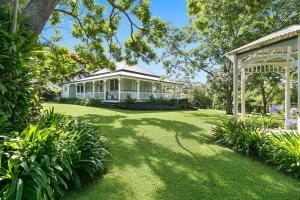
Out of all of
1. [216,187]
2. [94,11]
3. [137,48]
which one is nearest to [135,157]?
[216,187]

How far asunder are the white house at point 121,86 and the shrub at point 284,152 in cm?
1728

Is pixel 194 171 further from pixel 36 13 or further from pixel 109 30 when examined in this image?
pixel 109 30

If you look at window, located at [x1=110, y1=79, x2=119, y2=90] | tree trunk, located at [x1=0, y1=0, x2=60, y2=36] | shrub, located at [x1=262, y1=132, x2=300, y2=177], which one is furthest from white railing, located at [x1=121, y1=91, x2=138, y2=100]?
shrub, located at [x1=262, y1=132, x2=300, y2=177]

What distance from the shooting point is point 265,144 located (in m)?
6.06

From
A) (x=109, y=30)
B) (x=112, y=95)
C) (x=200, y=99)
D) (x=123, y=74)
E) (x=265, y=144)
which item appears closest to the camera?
(x=265, y=144)

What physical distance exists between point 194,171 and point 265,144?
2.40m

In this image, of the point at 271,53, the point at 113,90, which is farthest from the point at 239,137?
the point at 113,90

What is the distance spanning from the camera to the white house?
24.8 m

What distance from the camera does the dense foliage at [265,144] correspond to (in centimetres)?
503

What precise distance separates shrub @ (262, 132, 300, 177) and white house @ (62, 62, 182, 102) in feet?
56.7

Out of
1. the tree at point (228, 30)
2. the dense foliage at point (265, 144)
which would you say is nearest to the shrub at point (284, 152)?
the dense foliage at point (265, 144)

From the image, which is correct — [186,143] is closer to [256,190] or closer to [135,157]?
[135,157]

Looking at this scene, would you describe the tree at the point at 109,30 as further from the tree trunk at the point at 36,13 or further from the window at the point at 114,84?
the window at the point at 114,84

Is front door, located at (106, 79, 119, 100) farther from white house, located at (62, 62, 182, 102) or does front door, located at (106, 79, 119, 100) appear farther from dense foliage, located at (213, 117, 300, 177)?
dense foliage, located at (213, 117, 300, 177)
